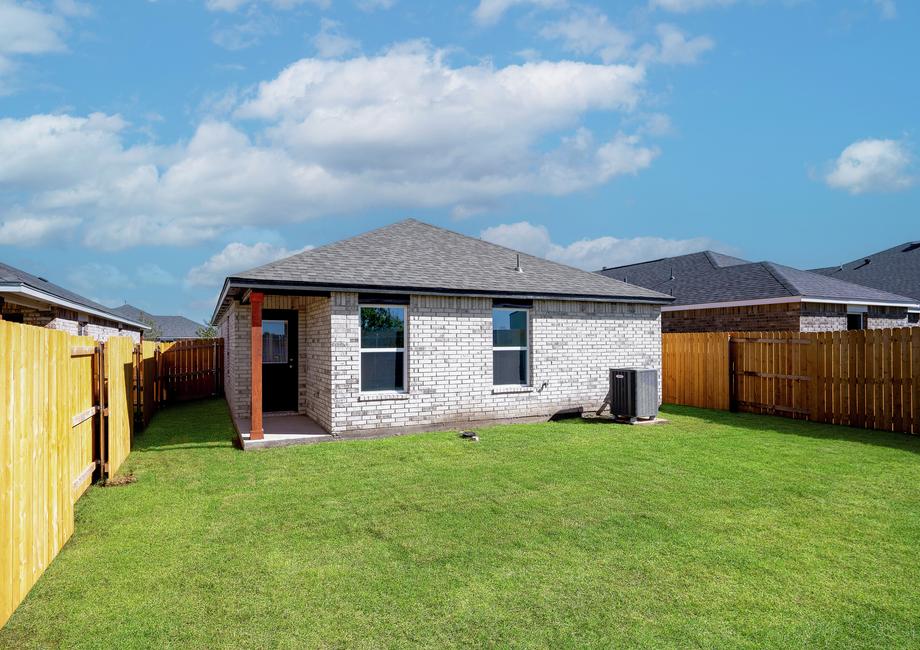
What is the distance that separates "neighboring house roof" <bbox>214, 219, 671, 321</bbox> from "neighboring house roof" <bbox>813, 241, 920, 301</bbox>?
18.3m

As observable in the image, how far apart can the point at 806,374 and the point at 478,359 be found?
7332mm

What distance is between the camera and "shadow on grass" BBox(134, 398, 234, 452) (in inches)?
393

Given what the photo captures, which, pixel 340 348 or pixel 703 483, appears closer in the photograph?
pixel 703 483

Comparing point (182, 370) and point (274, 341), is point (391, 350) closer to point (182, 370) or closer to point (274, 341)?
point (274, 341)

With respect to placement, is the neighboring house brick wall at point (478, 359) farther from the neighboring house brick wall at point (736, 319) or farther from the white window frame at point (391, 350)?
the neighboring house brick wall at point (736, 319)

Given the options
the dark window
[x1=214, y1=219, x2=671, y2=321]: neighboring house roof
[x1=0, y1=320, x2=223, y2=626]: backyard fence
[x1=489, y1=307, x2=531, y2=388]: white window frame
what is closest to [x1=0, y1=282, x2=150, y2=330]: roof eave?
[x1=214, y1=219, x2=671, y2=321]: neighboring house roof

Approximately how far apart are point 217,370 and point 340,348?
12200 mm

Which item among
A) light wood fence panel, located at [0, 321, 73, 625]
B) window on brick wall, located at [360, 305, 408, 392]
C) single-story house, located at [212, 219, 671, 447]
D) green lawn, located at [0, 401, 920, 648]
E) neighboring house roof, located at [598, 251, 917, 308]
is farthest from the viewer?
neighboring house roof, located at [598, 251, 917, 308]

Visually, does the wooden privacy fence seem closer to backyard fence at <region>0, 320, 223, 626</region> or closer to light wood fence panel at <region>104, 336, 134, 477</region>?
light wood fence panel at <region>104, 336, 134, 477</region>

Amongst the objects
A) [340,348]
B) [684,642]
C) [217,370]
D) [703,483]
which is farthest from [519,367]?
[217,370]

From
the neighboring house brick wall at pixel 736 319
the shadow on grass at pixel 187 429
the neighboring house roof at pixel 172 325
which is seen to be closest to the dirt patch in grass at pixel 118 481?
the shadow on grass at pixel 187 429

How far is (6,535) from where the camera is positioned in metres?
3.75

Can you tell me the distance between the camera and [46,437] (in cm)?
492

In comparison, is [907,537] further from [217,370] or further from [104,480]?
[217,370]
